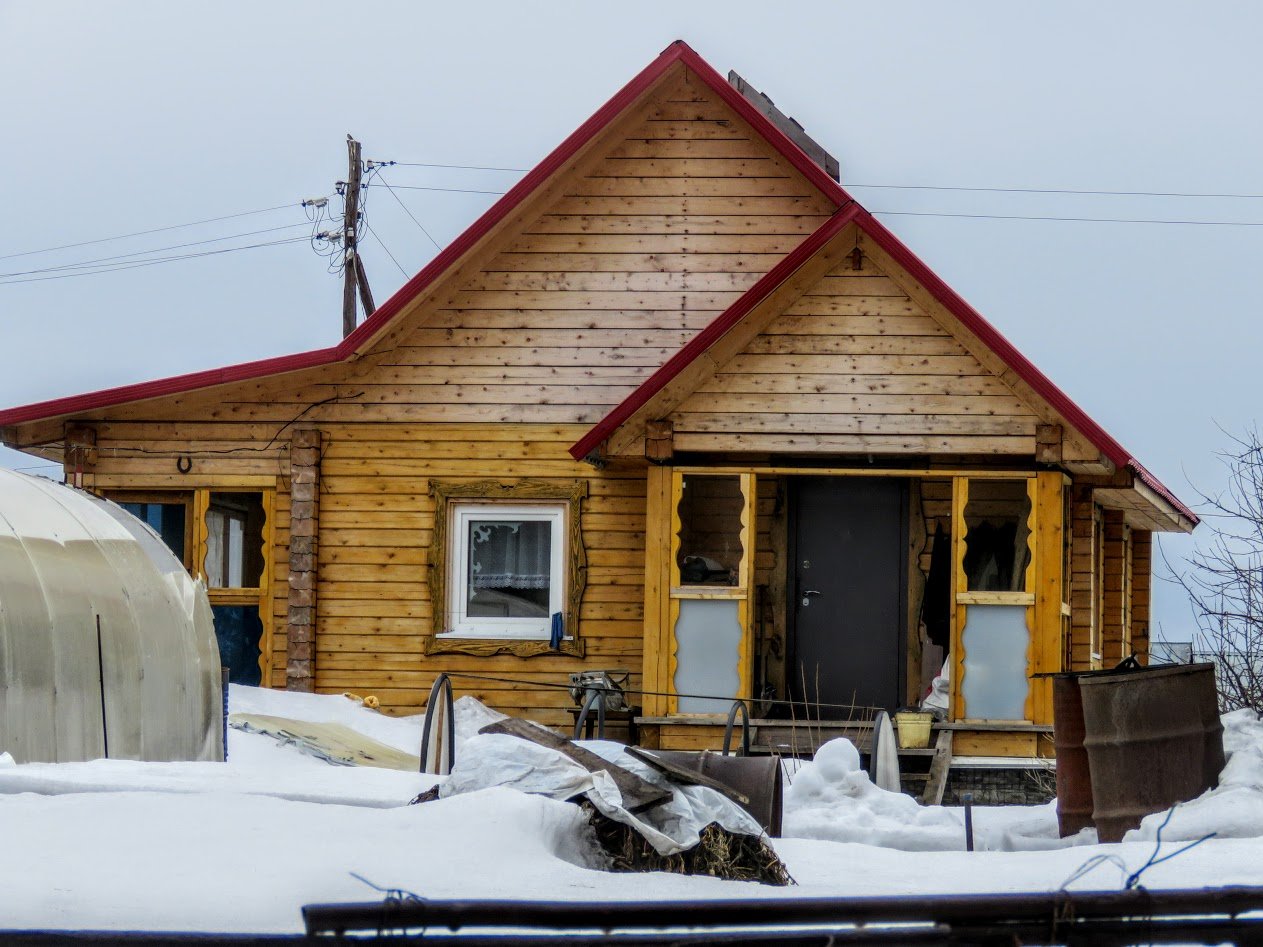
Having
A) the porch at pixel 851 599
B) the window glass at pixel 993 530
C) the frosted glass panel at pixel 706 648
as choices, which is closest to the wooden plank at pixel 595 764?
the porch at pixel 851 599

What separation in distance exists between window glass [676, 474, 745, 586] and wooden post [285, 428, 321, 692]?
324 centimetres

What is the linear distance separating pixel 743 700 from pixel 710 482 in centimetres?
354

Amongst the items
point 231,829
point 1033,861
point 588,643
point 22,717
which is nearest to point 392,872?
point 231,829

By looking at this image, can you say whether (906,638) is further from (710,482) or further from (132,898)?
(132,898)

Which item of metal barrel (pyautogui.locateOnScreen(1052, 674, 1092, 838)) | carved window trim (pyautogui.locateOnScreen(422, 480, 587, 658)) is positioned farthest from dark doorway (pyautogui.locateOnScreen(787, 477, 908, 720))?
metal barrel (pyautogui.locateOnScreen(1052, 674, 1092, 838))

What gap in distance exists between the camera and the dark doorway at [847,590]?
47.8 feet

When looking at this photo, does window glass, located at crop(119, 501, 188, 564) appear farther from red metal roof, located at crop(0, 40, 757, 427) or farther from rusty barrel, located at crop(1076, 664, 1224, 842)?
rusty barrel, located at crop(1076, 664, 1224, 842)

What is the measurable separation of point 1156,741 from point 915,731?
12.7 feet

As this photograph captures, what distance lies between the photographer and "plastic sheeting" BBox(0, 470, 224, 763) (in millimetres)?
9750

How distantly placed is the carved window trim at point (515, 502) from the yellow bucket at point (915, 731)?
9.91 ft

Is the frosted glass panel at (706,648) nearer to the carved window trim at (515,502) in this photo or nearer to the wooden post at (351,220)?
the carved window trim at (515,502)

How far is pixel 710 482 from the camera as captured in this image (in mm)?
15070

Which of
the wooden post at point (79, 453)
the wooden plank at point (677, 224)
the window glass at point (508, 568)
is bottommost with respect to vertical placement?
the window glass at point (508, 568)

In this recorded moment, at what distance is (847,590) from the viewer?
1465 cm
